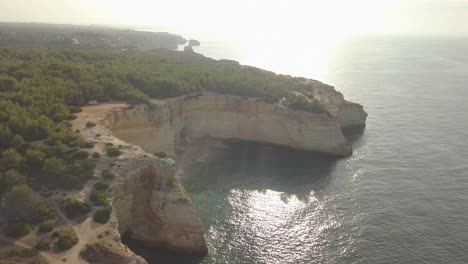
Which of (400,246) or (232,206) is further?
(232,206)

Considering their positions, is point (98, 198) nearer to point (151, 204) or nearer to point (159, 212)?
point (151, 204)

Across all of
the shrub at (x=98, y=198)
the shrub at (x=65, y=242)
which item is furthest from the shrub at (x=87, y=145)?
the shrub at (x=65, y=242)

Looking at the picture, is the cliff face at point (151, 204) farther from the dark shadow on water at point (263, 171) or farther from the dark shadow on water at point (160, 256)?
the dark shadow on water at point (263, 171)

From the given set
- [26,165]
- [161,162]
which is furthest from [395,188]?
[26,165]

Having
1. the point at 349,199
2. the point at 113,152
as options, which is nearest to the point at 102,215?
the point at 113,152

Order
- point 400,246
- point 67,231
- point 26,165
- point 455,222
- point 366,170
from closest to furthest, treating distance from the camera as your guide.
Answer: point 67,231, point 26,165, point 400,246, point 455,222, point 366,170

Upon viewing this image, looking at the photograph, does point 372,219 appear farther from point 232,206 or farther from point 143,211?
point 143,211

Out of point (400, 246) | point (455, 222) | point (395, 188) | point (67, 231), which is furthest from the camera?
point (395, 188)
